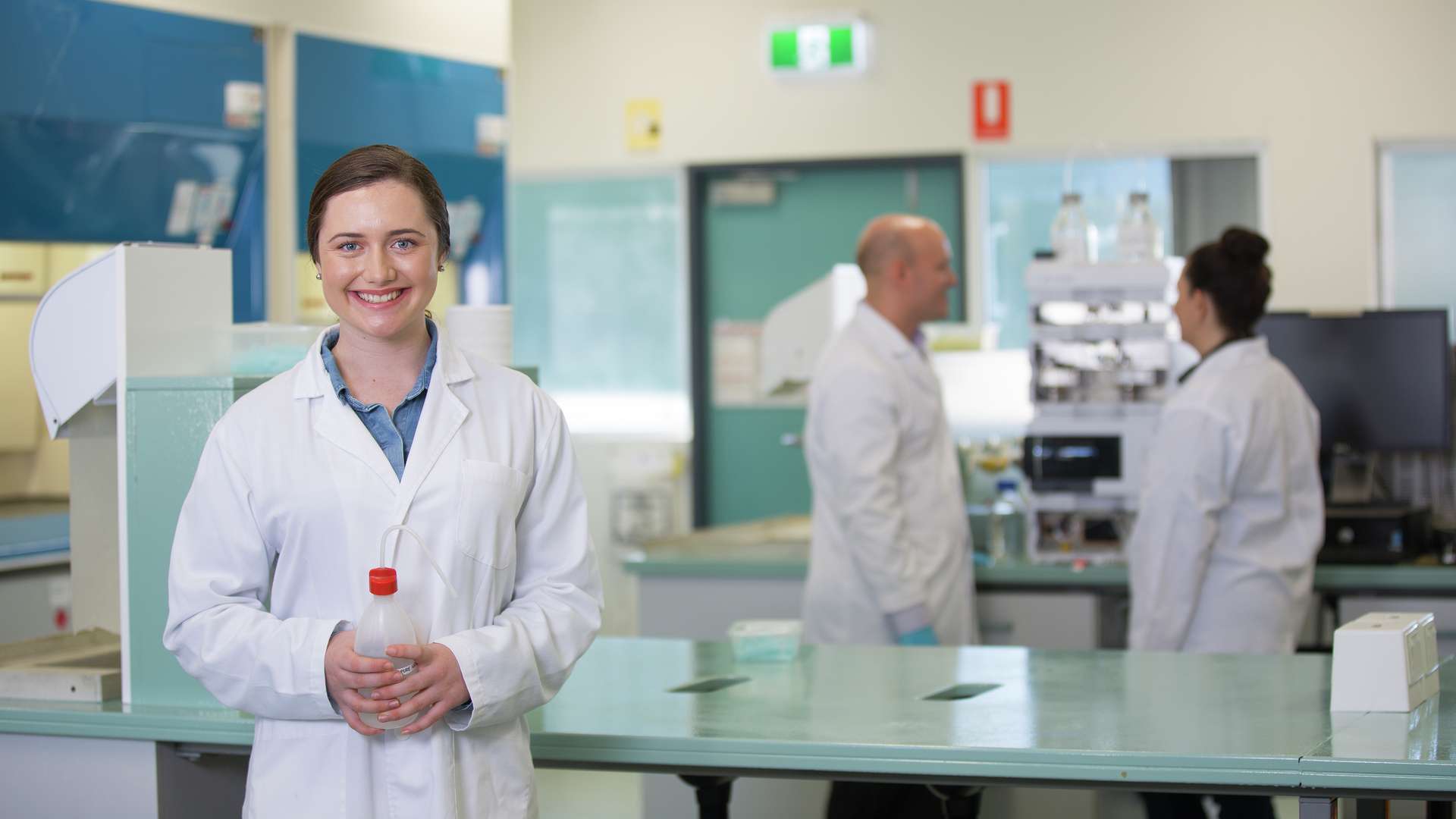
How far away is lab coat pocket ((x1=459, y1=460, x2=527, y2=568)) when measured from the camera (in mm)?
1572

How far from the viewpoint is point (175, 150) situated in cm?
407

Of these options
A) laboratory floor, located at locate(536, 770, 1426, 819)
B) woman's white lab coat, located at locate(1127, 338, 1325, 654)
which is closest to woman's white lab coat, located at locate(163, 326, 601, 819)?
laboratory floor, located at locate(536, 770, 1426, 819)

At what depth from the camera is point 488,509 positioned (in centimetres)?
158

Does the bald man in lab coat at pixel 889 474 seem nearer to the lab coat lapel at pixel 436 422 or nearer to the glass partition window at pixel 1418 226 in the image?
the lab coat lapel at pixel 436 422

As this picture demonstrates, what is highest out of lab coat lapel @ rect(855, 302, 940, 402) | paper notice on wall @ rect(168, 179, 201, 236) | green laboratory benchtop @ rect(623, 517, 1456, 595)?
paper notice on wall @ rect(168, 179, 201, 236)

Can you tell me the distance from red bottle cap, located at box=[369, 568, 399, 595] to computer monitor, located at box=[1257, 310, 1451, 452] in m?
2.93

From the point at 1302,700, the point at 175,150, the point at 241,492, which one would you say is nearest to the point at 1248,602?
the point at 1302,700

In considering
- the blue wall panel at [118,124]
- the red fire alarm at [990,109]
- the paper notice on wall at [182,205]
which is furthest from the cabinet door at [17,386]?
the red fire alarm at [990,109]

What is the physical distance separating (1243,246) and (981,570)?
39.1 inches

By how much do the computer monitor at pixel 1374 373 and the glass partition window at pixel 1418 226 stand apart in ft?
5.36

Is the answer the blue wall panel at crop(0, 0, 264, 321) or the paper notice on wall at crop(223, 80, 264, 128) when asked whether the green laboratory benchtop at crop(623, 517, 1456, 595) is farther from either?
the paper notice on wall at crop(223, 80, 264, 128)

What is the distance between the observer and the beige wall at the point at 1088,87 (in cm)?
516

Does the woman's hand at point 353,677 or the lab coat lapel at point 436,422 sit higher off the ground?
the lab coat lapel at point 436,422

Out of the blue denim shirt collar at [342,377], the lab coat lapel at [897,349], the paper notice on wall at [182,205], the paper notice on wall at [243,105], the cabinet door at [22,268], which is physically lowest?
the blue denim shirt collar at [342,377]
